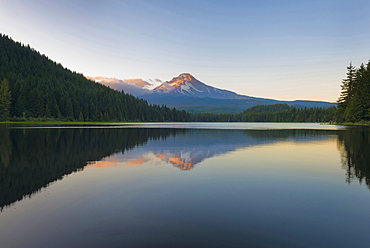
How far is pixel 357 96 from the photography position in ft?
300

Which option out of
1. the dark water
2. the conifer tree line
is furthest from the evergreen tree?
the conifer tree line

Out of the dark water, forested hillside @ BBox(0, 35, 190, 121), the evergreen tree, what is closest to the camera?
the dark water

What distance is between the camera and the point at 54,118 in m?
130

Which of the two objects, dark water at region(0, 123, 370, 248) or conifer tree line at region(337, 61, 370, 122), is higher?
conifer tree line at region(337, 61, 370, 122)

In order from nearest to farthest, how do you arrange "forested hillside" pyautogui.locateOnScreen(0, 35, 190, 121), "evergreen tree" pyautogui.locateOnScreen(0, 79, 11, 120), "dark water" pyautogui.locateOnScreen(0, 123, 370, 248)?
"dark water" pyautogui.locateOnScreen(0, 123, 370, 248)
"evergreen tree" pyautogui.locateOnScreen(0, 79, 11, 120)
"forested hillside" pyautogui.locateOnScreen(0, 35, 190, 121)

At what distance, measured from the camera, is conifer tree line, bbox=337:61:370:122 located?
90.1m

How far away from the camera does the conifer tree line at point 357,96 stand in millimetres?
90125

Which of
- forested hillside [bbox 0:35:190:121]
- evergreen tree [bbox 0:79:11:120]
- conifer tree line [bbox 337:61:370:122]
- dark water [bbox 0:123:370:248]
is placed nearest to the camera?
dark water [bbox 0:123:370:248]

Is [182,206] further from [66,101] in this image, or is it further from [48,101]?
[66,101]

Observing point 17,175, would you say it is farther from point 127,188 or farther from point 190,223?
point 190,223

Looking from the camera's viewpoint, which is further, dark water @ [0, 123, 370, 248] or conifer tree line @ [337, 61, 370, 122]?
conifer tree line @ [337, 61, 370, 122]

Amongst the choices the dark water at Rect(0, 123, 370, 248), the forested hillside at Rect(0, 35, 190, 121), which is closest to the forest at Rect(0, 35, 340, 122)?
the forested hillside at Rect(0, 35, 190, 121)

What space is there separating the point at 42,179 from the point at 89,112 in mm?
155991

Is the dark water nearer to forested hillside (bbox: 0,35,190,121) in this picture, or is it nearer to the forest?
the forest
